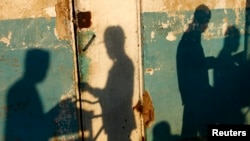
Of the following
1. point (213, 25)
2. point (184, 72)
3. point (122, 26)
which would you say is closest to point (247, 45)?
point (213, 25)

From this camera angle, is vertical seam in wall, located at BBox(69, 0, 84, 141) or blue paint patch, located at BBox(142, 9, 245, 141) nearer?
vertical seam in wall, located at BBox(69, 0, 84, 141)

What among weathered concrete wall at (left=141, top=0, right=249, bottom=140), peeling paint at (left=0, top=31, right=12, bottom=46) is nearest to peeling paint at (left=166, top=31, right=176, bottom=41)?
weathered concrete wall at (left=141, top=0, right=249, bottom=140)

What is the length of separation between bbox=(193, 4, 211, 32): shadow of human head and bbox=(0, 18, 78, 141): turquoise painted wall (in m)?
1.32

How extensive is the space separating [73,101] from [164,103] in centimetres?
97

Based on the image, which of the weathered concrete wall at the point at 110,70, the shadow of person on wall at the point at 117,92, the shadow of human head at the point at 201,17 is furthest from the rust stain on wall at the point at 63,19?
the shadow of human head at the point at 201,17

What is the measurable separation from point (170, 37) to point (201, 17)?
0.38 metres

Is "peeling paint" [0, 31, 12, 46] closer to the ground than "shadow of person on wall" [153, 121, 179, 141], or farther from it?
farther from it

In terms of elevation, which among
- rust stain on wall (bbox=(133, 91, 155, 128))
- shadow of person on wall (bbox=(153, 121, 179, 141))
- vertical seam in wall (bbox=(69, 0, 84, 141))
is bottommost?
shadow of person on wall (bbox=(153, 121, 179, 141))

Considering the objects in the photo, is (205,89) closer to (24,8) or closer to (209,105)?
(209,105)

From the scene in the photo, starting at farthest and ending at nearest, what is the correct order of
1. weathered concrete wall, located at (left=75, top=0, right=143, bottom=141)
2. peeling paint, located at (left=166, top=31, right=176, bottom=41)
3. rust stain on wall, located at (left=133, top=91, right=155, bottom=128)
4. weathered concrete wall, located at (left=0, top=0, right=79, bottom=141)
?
1. rust stain on wall, located at (left=133, top=91, right=155, bottom=128)
2. peeling paint, located at (left=166, top=31, right=176, bottom=41)
3. weathered concrete wall, located at (left=75, top=0, right=143, bottom=141)
4. weathered concrete wall, located at (left=0, top=0, right=79, bottom=141)

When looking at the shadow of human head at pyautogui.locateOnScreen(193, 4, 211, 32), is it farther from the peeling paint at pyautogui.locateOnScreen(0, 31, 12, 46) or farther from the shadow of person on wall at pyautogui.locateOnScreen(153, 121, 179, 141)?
the peeling paint at pyautogui.locateOnScreen(0, 31, 12, 46)

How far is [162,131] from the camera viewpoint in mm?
3801

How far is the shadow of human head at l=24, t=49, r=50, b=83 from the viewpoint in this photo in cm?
346

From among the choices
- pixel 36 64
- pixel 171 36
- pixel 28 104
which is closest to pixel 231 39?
pixel 171 36
